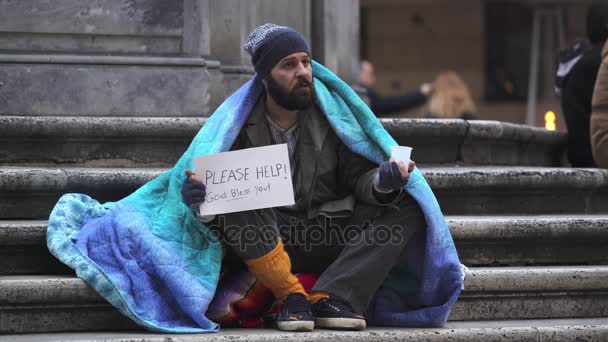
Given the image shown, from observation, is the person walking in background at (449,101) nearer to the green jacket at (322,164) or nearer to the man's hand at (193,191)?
the green jacket at (322,164)

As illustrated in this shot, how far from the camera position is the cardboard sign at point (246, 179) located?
13.9 ft

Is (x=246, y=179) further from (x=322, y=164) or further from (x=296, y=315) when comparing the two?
(x=296, y=315)

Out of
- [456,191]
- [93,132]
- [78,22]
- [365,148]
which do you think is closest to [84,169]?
[93,132]

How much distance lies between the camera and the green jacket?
446 centimetres

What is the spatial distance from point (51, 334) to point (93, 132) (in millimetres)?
1259

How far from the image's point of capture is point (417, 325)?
4.32 meters

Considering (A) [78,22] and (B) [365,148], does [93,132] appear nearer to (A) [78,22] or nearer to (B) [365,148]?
(A) [78,22]

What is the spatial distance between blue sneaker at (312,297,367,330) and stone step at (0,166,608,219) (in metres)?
1.07

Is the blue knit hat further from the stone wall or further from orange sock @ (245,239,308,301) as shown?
the stone wall

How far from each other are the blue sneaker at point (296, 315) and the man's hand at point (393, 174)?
20.3 inches

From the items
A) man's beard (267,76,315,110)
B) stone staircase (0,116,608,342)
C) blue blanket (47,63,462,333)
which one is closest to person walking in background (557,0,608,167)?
stone staircase (0,116,608,342)

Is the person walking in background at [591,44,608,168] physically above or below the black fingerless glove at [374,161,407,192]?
below

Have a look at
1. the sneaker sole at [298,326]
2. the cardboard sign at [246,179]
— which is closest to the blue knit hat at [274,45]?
the cardboard sign at [246,179]

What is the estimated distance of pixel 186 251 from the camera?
14.2 ft
